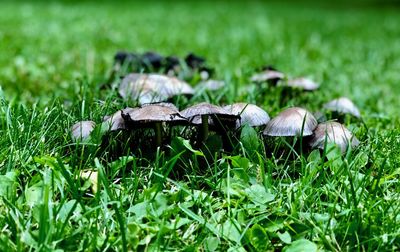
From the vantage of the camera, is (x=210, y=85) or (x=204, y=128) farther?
(x=210, y=85)

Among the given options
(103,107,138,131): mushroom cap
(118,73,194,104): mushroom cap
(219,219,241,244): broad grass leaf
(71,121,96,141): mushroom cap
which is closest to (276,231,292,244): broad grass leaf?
(219,219,241,244): broad grass leaf

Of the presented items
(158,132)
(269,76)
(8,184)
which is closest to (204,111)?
(158,132)

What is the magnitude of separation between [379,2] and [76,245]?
24259 millimetres

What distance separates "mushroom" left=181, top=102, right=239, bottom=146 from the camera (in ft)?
7.40

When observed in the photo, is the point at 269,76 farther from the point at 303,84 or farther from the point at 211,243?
the point at 211,243

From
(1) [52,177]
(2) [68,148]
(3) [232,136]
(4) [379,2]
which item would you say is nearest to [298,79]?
(3) [232,136]

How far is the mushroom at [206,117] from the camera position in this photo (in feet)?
7.40

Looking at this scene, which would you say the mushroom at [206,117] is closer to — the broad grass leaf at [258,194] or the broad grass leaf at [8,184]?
the broad grass leaf at [258,194]

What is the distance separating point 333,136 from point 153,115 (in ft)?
2.54

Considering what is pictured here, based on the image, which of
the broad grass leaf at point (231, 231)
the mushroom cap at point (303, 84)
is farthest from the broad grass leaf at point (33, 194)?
the mushroom cap at point (303, 84)

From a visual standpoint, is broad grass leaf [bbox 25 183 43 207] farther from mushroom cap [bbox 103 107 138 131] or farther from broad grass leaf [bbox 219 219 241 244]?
broad grass leaf [bbox 219 219 241 244]

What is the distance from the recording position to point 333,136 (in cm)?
234

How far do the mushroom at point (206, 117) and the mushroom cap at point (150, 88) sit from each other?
614 millimetres

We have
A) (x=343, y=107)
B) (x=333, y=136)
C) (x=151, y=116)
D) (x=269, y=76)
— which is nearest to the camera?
(x=151, y=116)
